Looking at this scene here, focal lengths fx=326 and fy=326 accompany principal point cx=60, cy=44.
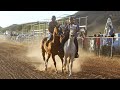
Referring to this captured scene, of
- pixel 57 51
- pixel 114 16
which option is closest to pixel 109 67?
pixel 57 51

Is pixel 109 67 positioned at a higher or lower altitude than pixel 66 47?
lower

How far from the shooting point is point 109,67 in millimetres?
16344

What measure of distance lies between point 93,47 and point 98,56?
4.66ft

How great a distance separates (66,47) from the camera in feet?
44.6

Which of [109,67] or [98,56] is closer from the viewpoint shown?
[109,67]

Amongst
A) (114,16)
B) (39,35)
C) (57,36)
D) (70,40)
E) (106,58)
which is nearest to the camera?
(70,40)

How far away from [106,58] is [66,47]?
6815 millimetres

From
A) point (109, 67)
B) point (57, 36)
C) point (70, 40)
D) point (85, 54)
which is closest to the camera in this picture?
point (70, 40)
